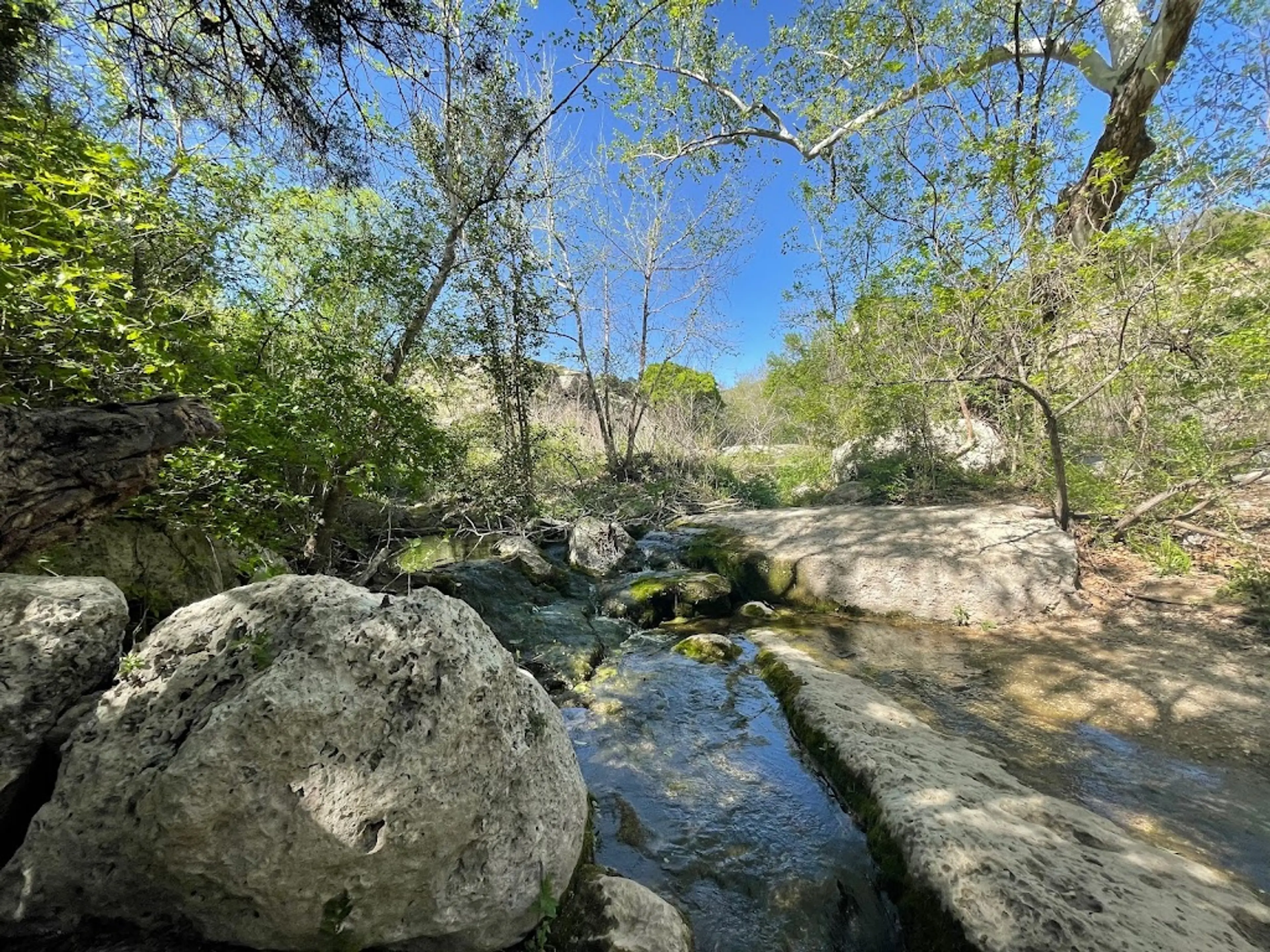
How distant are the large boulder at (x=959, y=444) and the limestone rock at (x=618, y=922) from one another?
9126mm

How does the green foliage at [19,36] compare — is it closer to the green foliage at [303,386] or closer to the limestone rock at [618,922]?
the green foliage at [303,386]

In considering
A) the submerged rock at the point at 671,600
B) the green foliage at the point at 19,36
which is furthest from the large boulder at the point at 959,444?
the green foliage at the point at 19,36

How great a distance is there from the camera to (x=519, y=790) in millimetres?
2074

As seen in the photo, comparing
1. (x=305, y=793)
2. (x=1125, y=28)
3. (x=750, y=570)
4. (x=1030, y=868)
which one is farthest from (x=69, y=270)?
(x=1125, y=28)

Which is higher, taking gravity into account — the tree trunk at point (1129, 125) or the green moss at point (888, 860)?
the tree trunk at point (1129, 125)

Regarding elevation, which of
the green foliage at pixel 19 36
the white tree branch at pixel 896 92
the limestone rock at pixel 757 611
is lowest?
the limestone rock at pixel 757 611

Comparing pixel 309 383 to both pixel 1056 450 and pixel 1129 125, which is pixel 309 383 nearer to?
pixel 1056 450

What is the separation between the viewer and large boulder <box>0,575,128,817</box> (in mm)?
1722

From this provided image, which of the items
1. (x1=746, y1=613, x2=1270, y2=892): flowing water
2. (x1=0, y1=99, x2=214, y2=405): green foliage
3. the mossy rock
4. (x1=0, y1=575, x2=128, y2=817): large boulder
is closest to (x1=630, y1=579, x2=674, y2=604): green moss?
the mossy rock

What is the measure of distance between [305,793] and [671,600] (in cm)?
558

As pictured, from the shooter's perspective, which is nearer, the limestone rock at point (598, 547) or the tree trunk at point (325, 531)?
the tree trunk at point (325, 531)

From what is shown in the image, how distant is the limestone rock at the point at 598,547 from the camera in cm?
871

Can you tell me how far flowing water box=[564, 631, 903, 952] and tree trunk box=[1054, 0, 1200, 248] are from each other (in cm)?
654

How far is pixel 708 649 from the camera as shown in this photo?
5441 mm
